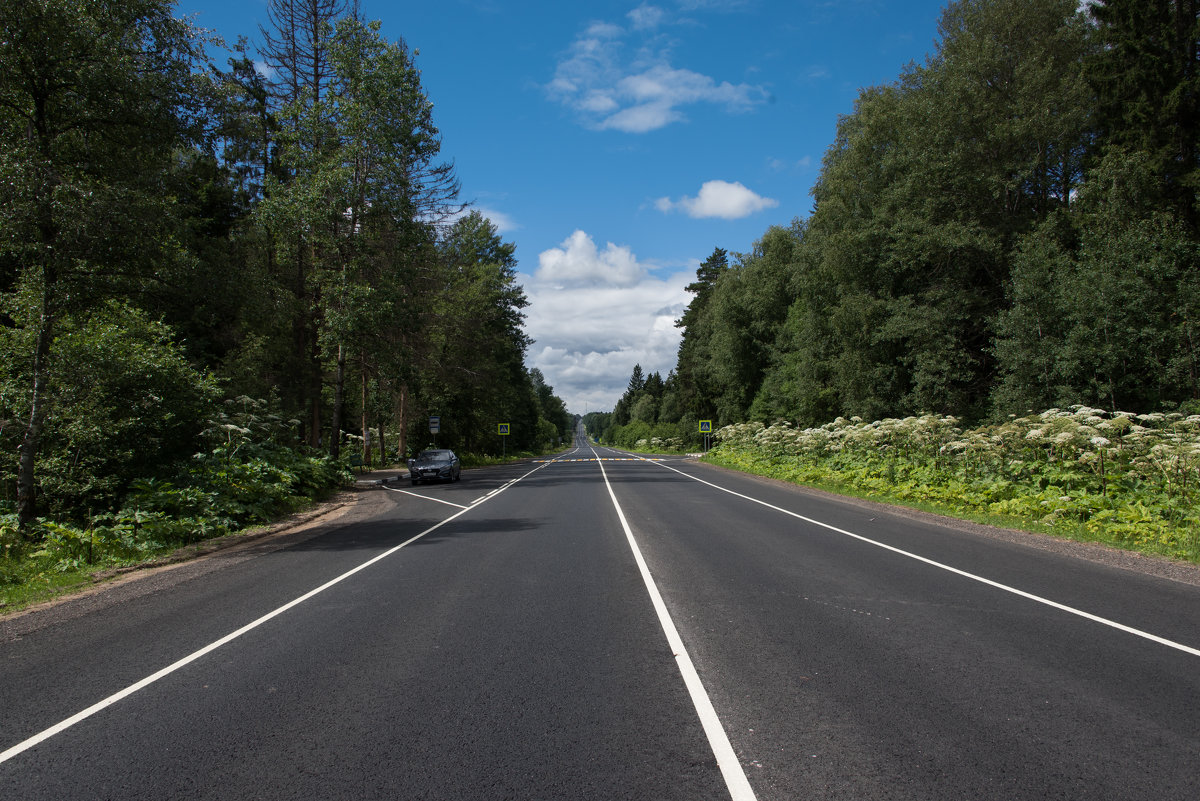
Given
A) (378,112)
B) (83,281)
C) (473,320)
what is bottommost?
(83,281)

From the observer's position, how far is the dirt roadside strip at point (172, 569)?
22.3 ft

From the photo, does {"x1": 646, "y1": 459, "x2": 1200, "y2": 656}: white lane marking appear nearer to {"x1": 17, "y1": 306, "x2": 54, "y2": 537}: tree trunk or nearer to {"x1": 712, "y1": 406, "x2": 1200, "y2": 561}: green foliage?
{"x1": 712, "y1": 406, "x2": 1200, "y2": 561}: green foliage

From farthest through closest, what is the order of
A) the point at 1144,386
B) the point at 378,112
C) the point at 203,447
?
1. the point at 378,112
2. the point at 1144,386
3. the point at 203,447

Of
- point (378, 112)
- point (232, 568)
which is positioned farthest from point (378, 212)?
point (232, 568)

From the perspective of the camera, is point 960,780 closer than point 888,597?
Yes

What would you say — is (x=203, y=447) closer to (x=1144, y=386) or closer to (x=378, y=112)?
(x=378, y=112)

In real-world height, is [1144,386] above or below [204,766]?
above

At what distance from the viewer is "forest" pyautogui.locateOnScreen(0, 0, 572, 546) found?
421 inches

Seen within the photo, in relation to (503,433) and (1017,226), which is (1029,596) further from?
(503,433)

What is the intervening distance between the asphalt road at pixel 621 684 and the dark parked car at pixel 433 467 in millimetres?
17469

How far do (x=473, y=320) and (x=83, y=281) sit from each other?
28.8 meters

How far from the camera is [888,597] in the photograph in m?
6.86

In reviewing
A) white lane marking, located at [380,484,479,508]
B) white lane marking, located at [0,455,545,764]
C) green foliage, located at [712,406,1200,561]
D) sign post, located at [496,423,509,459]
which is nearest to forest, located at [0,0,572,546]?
white lane marking, located at [380,484,479,508]

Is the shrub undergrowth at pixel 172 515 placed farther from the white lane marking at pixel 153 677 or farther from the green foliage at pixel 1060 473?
the green foliage at pixel 1060 473
